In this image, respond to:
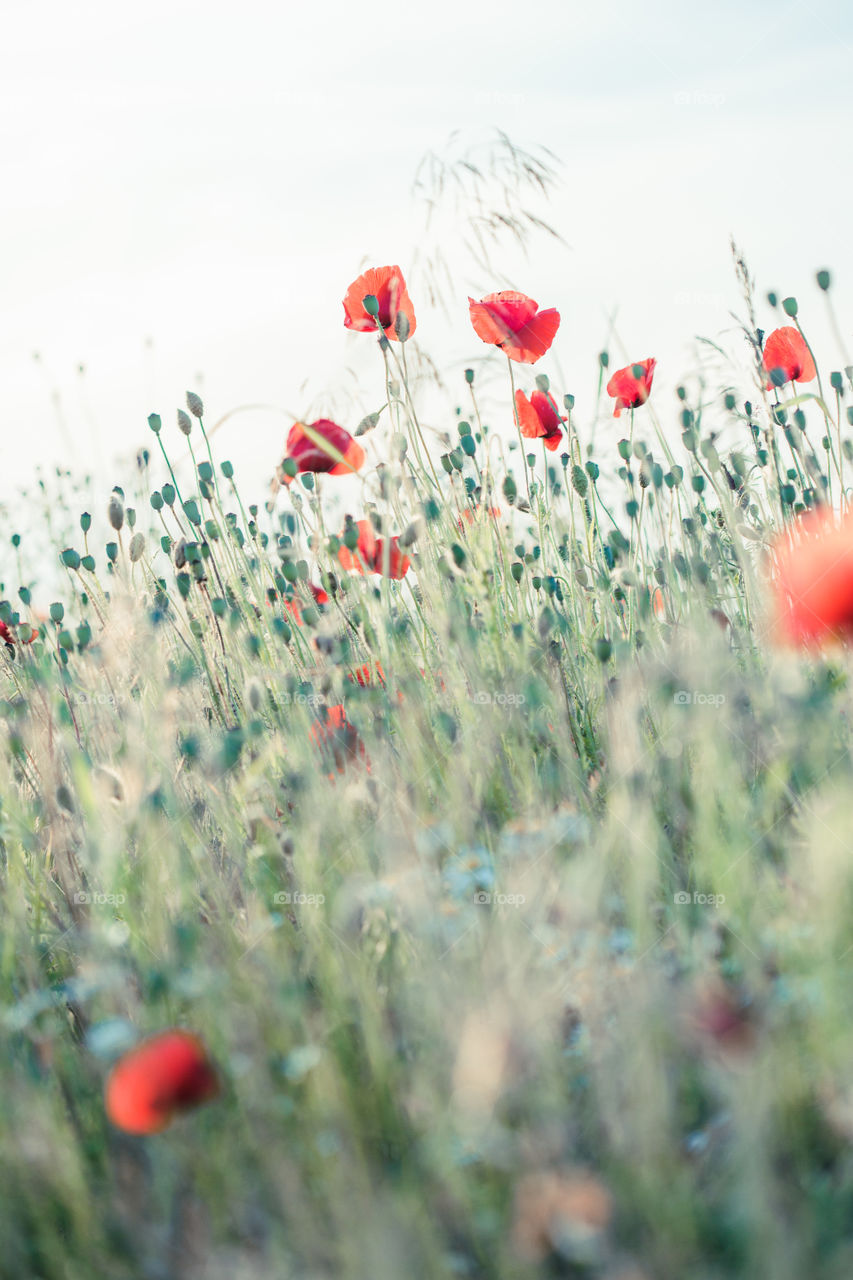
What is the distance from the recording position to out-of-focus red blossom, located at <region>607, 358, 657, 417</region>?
2.79 m

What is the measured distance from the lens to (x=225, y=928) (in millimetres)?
1603

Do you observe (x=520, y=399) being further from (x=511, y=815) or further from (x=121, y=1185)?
(x=121, y=1185)

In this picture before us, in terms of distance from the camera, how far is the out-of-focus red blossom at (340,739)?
2123 millimetres

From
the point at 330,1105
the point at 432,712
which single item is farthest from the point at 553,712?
the point at 330,1105

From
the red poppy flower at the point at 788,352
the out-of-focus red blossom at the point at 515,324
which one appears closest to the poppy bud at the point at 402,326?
the out-of-focus red blossom at the point at 515,324

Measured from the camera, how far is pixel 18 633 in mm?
2805

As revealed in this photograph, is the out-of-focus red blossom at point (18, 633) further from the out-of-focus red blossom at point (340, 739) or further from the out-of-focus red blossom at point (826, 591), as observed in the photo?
the out-of-focus red blossom at point (826, 591)

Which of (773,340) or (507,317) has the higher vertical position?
(507,317)

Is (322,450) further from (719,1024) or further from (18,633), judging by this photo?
(719,1024)

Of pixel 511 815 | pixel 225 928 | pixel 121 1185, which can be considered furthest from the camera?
pixel 511 815

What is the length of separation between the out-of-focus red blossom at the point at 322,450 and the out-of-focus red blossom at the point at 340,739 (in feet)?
1.94

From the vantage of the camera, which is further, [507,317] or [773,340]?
[773,340]

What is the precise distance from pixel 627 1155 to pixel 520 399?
2176 mm

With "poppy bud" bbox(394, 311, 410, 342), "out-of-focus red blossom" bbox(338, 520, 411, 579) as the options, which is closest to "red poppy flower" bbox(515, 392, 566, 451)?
"poppy bud" bbox(394, 311, 410, 342)
